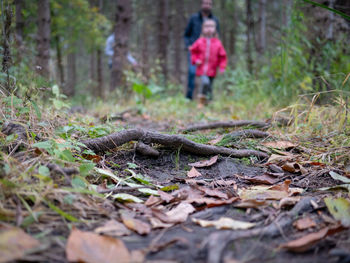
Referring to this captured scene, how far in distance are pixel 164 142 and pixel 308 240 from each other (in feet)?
4.25

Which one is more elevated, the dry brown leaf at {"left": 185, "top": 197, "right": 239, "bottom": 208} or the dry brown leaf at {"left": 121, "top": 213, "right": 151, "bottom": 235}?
the dry brown leaf at {"left": 121, "top": 213, "right": 151, "bottom": 235}

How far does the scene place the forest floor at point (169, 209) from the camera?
1.03 metres

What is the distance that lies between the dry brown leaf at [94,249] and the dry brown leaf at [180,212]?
329 millimetres

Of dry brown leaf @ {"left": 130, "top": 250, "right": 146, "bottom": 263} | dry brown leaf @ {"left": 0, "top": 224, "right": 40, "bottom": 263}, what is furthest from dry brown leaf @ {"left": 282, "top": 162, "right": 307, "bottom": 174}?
dry brown leaf @ {"left": 0, "top": 224, "right": 40, "bottom": 263}

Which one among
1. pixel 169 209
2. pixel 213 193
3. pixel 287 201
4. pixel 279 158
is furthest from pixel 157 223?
pixel 279 158

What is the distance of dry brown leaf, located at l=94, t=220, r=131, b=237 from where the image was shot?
1.16 meters

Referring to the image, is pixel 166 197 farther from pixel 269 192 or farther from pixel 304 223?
pixel 304 223

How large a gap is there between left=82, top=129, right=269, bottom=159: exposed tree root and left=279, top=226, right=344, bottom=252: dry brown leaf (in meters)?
1.09

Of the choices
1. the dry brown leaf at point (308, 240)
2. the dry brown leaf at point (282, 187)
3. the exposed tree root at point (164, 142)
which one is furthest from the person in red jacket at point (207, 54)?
the dry brown leaf at point (308, 240)

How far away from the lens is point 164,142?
86.2 inches

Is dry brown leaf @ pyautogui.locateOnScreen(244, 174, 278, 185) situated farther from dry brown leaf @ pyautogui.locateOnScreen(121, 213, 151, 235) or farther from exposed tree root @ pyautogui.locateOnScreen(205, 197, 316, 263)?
dry brown leaf @ pyautogui.locateOnScreen(121, 213, 151, 235)

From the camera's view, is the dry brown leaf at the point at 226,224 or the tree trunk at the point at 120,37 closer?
the dry brown leaf at the point at 226,224

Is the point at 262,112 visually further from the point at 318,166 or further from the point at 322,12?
the point at 318,166

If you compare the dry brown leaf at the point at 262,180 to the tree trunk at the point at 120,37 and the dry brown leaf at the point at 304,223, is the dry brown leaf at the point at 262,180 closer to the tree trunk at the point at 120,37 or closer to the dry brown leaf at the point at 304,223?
the dry brown leaf at the point at 304,223
